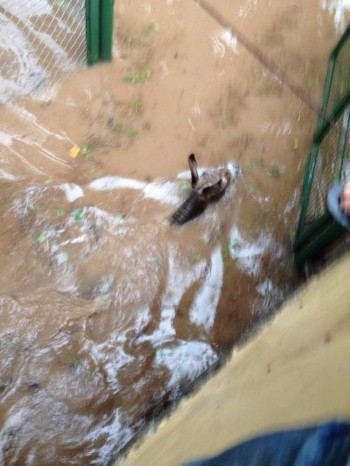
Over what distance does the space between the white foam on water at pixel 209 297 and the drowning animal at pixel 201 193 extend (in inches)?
12.5

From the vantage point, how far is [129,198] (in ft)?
10.5

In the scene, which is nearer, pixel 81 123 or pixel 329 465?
pixel 329 465

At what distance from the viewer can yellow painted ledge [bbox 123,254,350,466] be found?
108 centimetres

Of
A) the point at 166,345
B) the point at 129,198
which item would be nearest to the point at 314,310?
the point at 166,345

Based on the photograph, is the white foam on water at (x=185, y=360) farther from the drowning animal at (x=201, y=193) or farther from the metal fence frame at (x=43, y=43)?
the metal fence frame at (x=43, y=43)

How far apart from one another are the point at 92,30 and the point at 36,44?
47cm

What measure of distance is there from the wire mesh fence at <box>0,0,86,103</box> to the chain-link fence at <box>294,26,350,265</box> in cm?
188

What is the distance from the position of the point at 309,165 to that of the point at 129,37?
1.79m

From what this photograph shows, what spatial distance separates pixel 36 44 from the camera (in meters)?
3.43

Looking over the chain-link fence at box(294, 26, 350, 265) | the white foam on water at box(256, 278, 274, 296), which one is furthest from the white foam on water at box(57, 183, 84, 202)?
the chain-link fence at box(294, 26, 350, 265)

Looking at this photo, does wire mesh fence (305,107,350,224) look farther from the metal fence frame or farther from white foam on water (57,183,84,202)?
the metal fence frame

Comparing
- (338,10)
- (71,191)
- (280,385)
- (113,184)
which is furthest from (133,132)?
(280,385)

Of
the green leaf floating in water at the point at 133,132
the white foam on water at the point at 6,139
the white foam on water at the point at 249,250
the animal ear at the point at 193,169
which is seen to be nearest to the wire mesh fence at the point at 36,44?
the white foam on water at the point at 6,139

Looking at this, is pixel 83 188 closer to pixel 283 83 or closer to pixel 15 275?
pixel 15 275
